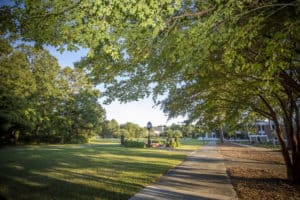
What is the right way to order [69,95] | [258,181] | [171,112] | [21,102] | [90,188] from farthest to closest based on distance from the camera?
[69,95]
[21,102]
[171,112]
[258,181]
[90,188]

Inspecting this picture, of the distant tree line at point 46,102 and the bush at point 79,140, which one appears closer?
the distant tree line at point 46,102

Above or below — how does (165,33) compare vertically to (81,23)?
above

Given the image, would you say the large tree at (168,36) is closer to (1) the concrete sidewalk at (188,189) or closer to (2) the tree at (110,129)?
(1) the concrete sidewalk at (188,189)

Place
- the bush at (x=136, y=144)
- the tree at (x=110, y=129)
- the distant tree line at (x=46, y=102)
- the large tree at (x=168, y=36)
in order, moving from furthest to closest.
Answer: the tree at (x=110, y=129), the bush at (x=136, y=144), the distant tree line at (x=46, y=102), the large tree at (x=168, y=36)

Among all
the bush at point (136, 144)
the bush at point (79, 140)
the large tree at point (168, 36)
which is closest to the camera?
the large tree at point (168, 36)

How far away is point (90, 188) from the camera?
7234mm

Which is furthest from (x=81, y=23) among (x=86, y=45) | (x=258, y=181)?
(x=258, y=181)

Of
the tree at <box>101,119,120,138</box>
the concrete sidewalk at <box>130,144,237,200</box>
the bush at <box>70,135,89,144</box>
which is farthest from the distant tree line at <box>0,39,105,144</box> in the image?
the tree at <box>101,119,120,138</box>

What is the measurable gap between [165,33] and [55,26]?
248cm

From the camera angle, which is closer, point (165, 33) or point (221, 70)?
point (165, 33)

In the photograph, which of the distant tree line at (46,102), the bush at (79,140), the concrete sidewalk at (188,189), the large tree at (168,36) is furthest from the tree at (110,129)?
the large tree at (168,36)

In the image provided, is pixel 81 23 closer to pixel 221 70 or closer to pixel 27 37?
pixel 27 37

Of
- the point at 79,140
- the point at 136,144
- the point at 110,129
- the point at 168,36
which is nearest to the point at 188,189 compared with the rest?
the point at 168,36

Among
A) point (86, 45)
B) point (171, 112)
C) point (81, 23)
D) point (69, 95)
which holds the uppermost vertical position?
point (69, 95)
